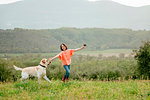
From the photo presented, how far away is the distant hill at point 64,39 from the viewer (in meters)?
52.6

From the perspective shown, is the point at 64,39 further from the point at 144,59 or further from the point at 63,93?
the point at 63,93

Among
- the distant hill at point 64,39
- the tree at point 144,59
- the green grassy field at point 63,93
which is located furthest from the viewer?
the distant hill at point 64,39

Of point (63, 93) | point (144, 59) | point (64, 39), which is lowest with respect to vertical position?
point (63, 93)

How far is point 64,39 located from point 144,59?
2207 inches

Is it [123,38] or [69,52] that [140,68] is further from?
[123,38]

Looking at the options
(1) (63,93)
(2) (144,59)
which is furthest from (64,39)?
(1) (63,93)

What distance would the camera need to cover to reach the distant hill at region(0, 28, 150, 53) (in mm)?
52594

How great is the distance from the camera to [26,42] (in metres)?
54.3

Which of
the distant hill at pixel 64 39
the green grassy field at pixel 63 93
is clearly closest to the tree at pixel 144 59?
the green grassy field at pixel 63 93

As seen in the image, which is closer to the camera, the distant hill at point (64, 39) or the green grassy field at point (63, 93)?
the green grassy field at point (63, 93)

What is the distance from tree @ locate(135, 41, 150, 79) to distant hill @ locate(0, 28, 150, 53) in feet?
89.2

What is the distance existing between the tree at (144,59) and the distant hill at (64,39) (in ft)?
89.2

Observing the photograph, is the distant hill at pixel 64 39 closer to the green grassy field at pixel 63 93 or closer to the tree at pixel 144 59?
the tree at pixel 144 59

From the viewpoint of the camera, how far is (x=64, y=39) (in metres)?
70.1
